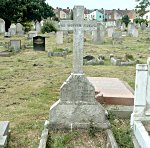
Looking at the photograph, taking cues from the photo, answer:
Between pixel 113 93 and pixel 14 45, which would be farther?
pixel 14 45

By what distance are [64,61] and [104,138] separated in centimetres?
987

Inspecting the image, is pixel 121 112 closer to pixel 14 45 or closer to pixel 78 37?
pixel 78 37

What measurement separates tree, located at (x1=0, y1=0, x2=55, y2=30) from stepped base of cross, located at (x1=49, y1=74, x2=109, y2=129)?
35.4 meters

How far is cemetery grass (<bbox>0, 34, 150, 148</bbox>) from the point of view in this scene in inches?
263

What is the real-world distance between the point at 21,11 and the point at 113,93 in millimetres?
34775

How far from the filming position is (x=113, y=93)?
8.32 metres

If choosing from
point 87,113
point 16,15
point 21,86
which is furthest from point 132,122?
point 16,15

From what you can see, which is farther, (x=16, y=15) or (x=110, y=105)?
(x=16, y=15)

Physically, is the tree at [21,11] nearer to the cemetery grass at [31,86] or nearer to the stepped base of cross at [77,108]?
the cemetery grass at [31,86]

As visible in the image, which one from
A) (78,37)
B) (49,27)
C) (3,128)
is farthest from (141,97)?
(49,27)

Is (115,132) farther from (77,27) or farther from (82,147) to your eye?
(77,27)

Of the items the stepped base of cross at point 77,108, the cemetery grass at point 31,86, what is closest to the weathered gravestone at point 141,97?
the stepped base of cross at point 77,108

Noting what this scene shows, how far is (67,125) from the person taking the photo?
21.5 feet

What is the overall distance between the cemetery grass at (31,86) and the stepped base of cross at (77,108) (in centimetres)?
50
